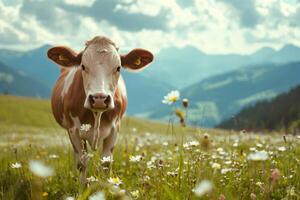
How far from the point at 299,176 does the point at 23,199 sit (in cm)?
352

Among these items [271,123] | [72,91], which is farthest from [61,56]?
[271,123]

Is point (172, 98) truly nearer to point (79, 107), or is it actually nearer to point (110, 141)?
point (79, 107)

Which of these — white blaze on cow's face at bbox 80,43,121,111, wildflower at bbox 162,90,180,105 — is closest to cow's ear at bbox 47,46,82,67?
white blaze on cow's face at bbox 80,43,121,111

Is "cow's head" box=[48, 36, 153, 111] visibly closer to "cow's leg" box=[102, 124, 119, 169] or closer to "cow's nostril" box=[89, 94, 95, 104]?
"cow's nostril" box=[89, 94, 95, 104]

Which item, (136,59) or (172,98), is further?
(136,59)

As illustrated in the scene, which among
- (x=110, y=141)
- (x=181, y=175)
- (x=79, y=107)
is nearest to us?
(x=181, y=175)

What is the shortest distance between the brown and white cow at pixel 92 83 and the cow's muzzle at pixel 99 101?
344 millimetres

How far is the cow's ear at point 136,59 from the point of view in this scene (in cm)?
798

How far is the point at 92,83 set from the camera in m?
6.58

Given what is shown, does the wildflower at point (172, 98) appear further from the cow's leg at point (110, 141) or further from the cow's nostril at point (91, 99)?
the cow's leg at point (110, 141)

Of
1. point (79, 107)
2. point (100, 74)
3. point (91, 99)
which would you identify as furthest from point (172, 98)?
point (79, 107)

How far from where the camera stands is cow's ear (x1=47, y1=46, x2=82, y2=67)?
7754mm

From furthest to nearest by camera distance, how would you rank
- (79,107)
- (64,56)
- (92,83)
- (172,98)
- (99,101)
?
(64,56)
(79,107)
(92,83)
(99,101)
(172,98)

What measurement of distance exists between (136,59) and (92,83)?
1.72 m
